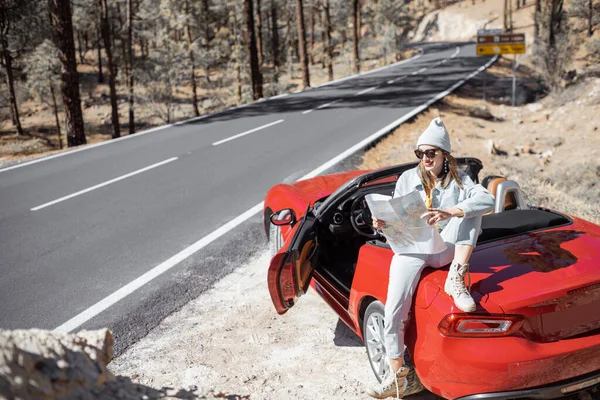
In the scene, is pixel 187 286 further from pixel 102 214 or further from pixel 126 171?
pixel 126 171

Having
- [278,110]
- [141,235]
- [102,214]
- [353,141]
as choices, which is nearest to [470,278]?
[141,235]

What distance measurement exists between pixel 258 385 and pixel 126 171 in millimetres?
7360

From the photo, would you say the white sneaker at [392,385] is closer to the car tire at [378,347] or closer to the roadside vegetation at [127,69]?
the car tire at [378,347]

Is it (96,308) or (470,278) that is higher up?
(470,278)

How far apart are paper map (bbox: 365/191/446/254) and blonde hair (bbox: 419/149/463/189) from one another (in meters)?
0.35

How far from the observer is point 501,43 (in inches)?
717

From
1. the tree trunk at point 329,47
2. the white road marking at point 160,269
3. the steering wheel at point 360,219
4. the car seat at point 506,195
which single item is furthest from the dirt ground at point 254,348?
the tree trunk at point 329,47

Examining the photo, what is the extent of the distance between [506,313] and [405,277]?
593 mm

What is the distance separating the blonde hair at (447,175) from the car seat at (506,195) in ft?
3.54

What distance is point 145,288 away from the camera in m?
5.28

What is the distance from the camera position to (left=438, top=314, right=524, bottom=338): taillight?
9.16 feet

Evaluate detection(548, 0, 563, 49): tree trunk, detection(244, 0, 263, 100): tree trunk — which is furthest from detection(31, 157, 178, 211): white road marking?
detection(548, 0, 563, 49): tree trunk

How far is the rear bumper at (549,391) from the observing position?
2779 mm

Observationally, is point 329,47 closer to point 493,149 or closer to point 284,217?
point 493,149
